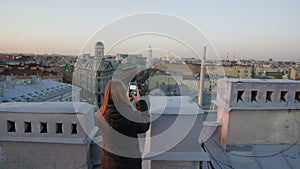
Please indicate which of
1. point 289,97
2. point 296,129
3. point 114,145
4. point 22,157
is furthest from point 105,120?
point 296,129

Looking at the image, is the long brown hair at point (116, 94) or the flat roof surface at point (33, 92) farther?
the flat roof surface at point (33, 92)

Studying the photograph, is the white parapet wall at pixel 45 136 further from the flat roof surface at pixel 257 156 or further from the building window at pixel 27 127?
the flat roof surface at pixel 257 156

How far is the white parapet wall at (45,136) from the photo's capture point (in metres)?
1.83

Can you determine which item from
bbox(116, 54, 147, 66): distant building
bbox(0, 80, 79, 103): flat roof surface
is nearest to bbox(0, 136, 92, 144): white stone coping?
bbox(116, 54, 147, 66): distant building

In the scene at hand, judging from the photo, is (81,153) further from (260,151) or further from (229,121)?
(260,151)

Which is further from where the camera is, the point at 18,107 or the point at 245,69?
the point at 245,69

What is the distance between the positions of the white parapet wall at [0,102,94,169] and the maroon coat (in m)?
0.52

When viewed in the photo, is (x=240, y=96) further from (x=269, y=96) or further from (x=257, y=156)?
(x=257, y=156)

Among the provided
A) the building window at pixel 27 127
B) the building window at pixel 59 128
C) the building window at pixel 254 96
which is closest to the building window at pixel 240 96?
the building window at pixel 254 96

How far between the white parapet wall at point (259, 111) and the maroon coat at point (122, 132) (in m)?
1.43

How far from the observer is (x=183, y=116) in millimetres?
1787

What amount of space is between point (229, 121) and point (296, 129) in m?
0.92

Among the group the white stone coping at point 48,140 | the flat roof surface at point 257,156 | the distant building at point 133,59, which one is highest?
the distant building at point 133,59

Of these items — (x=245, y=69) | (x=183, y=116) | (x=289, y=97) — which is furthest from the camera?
(x=245, y=69)
